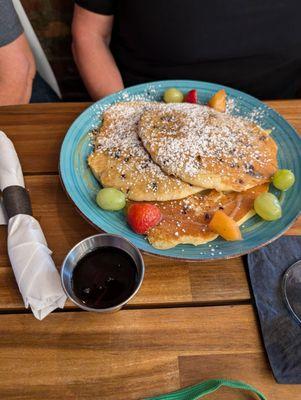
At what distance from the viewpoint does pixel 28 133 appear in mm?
1310

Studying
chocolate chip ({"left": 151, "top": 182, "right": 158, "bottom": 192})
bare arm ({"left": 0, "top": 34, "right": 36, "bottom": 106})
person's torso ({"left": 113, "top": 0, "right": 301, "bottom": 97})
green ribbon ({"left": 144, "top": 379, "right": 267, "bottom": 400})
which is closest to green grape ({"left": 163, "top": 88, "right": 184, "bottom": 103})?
person's torso ({"left": 113, "top": 0, "right": 301, "bottom": 97})

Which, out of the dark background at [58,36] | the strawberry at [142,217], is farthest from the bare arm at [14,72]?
the strawberry at [142,217]

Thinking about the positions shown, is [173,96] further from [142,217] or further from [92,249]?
[92,249]

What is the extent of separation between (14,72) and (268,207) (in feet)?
3.79

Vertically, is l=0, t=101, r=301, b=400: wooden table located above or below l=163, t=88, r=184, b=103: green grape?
below

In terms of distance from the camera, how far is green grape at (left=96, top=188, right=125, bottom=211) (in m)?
1.03

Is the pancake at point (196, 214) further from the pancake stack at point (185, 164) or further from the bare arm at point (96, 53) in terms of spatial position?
the bare arm at point (96, 53)

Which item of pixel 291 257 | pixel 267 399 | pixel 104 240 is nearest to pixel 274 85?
pixel 291 257

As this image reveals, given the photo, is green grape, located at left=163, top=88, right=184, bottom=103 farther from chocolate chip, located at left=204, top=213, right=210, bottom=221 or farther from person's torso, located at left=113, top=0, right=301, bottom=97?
chocolate chip, located at left=204, top=213, right=210, bottom=221

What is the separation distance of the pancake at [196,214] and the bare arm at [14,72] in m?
0.87

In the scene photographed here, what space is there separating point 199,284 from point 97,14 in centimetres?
118

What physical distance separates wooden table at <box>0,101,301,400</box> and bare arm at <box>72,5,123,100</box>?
0.82m

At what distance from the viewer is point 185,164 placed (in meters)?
1.10

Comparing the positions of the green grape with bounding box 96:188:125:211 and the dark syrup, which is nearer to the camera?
the dark syrup
